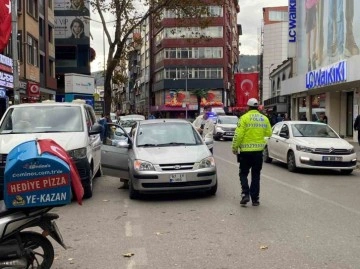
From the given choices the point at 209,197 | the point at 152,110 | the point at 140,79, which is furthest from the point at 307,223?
the point at 140,79

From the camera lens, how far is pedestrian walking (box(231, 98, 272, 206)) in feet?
28.2

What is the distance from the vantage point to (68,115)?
10.4 m

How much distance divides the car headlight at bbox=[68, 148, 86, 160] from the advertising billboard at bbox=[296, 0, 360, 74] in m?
17.5

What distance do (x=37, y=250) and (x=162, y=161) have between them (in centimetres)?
433

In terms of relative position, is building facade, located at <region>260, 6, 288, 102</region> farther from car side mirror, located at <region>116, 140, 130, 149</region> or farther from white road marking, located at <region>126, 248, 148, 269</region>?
white road marking, located at <region>126, 248, 148, 269</region>

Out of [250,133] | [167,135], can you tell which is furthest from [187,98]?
[250,133]

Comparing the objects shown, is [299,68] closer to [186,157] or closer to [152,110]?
[186,157]

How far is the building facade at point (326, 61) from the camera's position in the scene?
2558cm

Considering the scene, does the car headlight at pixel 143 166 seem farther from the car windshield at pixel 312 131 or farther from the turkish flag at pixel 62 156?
the car windshield at pixel 312 131

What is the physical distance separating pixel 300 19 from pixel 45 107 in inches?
1247

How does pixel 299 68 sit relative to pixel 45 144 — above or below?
above

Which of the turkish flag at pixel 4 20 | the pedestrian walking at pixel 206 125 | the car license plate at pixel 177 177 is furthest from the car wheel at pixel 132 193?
the turkish flag at pixel 4 20

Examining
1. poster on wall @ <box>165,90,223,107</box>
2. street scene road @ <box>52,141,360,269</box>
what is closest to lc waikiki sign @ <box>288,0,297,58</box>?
street scene road @ <box>52,141,360,269</box>

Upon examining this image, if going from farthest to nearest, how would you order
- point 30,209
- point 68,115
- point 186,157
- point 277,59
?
point 277,59 → point 68,115 → point 186,157 → point 30,209
